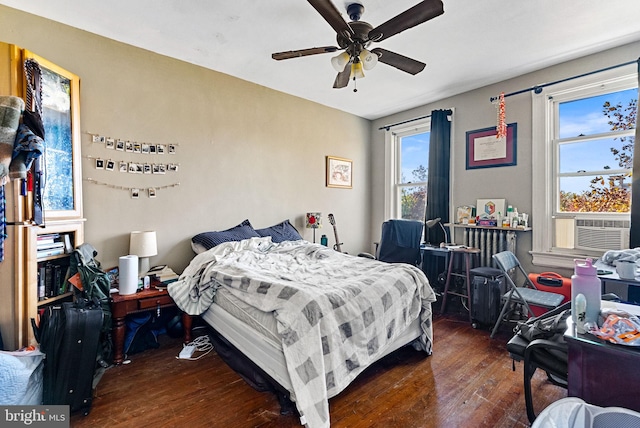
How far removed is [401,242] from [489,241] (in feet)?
3.23

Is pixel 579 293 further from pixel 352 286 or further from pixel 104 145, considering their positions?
pixel 104 145

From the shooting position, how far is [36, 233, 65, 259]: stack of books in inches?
77.2

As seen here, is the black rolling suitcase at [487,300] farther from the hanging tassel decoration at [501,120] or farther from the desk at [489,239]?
the hanging tassel decoration at [501,120]

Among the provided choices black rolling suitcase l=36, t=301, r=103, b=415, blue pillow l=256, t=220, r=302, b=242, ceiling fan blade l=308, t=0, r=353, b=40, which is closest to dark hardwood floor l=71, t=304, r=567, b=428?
black rolling suitcase l=36, t=301, r=103, b=415

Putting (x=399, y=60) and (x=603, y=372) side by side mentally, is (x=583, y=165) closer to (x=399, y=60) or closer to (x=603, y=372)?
(x=399, y=60)

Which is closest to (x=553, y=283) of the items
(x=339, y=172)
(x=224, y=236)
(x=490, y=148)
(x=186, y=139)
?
(x=490, y=148)

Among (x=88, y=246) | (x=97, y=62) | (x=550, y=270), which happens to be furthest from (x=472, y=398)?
(x=97, y=62)

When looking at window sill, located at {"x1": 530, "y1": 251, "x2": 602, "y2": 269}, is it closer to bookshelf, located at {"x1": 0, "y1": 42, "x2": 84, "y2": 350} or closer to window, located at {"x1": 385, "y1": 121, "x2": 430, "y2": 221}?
window, located at {"x1": 385, "y1": 121, "x2": 430, "y2": 221}

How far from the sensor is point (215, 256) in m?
2.51

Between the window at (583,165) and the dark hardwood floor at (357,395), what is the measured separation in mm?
1450

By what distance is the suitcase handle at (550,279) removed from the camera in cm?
266

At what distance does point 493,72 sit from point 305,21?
2.20 m

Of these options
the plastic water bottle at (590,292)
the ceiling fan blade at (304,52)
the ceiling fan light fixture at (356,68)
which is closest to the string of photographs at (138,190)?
the ceiling fan blade at (304,52)

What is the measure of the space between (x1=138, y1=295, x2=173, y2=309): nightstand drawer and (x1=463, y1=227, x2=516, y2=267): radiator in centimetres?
330
